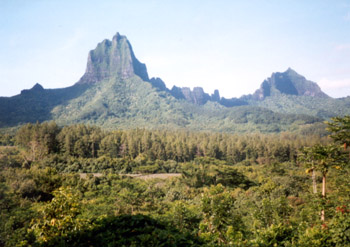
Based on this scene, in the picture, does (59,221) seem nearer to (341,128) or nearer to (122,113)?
(341,128)

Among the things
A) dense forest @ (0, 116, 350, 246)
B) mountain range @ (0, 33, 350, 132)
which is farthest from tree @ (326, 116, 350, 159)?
mountain range @ (0, 33, 350, 132)

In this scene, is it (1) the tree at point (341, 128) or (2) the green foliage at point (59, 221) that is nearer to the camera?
(2) the green foliage at point (59, 221)

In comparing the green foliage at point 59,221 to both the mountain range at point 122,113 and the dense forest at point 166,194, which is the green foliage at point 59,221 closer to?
the dense forest at point 166,194

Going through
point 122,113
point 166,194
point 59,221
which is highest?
point 122,113

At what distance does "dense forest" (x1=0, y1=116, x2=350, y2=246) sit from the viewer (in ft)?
28.8

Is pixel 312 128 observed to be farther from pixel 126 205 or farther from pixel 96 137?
pixel 126 205

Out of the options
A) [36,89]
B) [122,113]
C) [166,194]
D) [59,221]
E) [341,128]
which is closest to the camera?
[59,221]

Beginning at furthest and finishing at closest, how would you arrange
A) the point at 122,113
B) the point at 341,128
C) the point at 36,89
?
the point at 36,89, the point at 122,113, the point at 341,128

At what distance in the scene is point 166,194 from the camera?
1186 inches

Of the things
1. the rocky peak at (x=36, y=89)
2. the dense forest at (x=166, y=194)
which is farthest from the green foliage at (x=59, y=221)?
the rocky peak at (x=36, y=89)

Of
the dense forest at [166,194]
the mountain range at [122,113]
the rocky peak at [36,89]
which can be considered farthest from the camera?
the rocky peak at [36,89]

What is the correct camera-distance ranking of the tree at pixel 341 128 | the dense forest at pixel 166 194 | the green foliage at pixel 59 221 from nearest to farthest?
the green foliage at pixel 59 221, the dense forest at pixel 166 194, the tree at pixel 341 128

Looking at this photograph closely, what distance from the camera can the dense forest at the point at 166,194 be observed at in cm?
877

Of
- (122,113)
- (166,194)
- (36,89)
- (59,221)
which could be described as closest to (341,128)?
(166,194)
